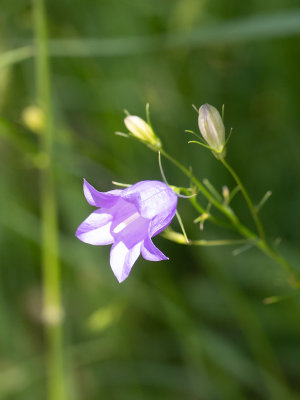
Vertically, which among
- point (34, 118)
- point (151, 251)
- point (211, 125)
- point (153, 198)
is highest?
point (34, 118)

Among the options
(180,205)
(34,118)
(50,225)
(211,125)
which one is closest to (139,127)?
(211,125)

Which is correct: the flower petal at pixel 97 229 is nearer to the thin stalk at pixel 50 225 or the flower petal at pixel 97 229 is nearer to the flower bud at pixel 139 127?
the flower bud at pixel 139 127

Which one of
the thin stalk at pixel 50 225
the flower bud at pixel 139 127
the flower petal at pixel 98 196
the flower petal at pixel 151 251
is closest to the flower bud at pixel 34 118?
the thin stalk at pixel 50 225

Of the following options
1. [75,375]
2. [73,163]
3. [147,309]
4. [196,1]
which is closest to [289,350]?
[147,309]

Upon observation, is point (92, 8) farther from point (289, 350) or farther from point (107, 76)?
point (289, 350)

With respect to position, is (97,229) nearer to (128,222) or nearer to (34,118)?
(128,222)

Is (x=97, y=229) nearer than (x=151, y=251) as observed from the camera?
No
